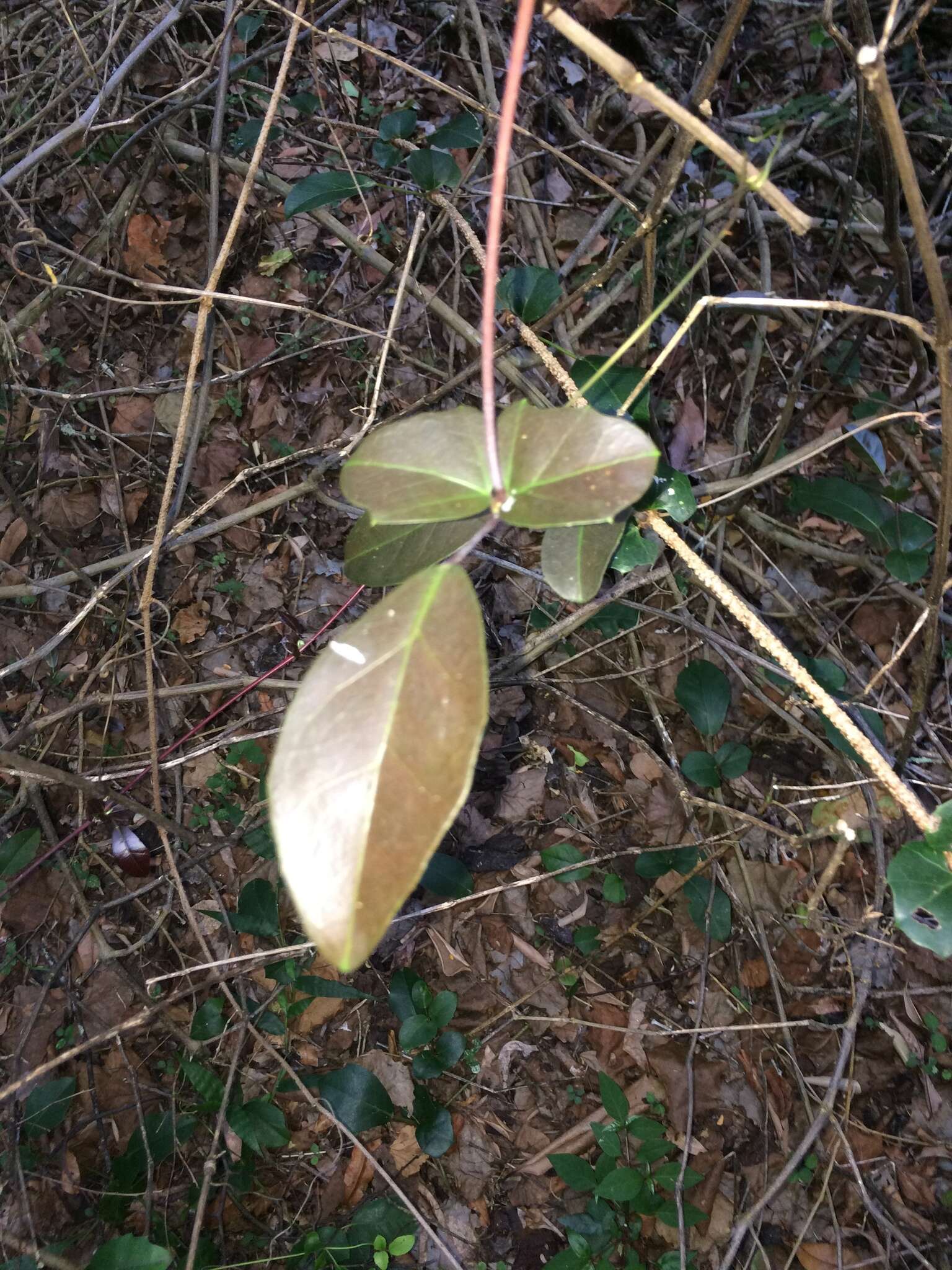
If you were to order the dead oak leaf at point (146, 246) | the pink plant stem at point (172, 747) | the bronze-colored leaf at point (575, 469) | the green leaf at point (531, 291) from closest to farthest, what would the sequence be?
the bronze-colored leaf at point (575, 469) → the green leaf at point (531, 291) → the pink plant stem at point (172, 747) → the dead oak leaf at point (146, 246)

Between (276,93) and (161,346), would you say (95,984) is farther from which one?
(276,93)

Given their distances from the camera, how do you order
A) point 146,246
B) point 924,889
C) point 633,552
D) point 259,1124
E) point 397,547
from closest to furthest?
point 924,889, point 397,547, point 633,552, point 259,1124, point 146,246

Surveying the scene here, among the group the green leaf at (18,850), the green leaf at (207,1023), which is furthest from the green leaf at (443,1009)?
the green leaf at (18,850)

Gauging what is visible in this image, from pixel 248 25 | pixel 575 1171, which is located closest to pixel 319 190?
pixel 248 25

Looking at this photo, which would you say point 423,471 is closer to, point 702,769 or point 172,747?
point 702,769

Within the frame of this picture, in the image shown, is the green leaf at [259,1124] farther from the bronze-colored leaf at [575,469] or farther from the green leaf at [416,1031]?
the bronze-colored leaf at [575,469]

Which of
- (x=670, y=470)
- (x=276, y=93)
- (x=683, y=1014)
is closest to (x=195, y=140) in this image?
(x=276, y=93)

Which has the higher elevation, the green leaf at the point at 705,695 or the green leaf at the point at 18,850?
the green leaf at the point at 705,695
